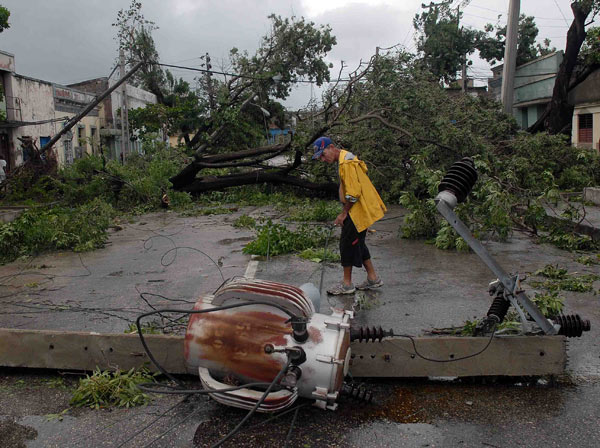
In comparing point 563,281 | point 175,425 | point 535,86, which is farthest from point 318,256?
point 535,86

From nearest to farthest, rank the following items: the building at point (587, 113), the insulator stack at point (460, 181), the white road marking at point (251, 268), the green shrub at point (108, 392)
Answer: the insulator stack at point (460, 181) → the green shrub at point (108, 392) → the white road marking at point (251, 268) → the building at point (587, 113)

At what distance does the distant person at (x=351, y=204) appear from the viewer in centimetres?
616

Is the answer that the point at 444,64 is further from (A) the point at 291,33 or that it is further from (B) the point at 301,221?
(B) the point at 301,221

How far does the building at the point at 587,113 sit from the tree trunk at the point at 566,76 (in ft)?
1.34

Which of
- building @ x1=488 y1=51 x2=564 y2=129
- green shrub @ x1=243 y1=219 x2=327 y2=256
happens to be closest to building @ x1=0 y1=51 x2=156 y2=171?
green shrub @ x1=243 y1=219 x2=327 y2=256

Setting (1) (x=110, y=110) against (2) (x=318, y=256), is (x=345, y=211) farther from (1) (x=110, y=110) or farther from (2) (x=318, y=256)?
(1) (x=110, y=110)

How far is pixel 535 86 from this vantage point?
32625mm

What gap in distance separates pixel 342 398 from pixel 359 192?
9.18ft

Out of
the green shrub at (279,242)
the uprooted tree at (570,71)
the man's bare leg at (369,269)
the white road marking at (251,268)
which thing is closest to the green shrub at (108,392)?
the man's bare leg at (369,269)

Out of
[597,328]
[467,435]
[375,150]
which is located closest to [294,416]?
[467,435]

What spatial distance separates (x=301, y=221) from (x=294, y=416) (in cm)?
919

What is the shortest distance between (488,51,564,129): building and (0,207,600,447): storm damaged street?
2422 centimetres

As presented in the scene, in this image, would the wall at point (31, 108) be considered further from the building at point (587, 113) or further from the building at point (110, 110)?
the building at point (587, 113)

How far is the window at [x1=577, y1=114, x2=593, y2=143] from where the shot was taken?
24891 millimetres
